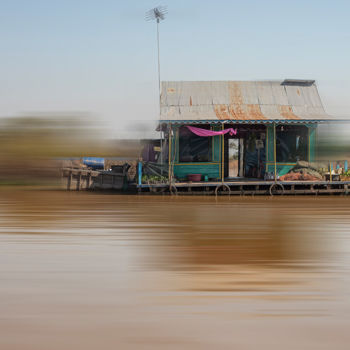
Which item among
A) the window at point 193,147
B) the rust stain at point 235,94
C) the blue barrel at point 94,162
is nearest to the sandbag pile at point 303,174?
the window at point 193,147

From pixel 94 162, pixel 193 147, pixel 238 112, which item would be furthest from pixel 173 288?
pixel 94 162

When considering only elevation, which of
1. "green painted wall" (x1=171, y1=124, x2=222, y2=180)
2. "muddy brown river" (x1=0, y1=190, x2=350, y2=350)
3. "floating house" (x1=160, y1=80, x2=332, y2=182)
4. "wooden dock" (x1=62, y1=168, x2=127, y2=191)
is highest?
"floating house" (x1=160, y1=80, x2=332, y2=182)

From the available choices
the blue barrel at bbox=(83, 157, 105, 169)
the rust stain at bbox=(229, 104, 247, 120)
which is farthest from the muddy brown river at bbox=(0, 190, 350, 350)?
the blue barrel at bbox=(83, 157, 105, 169)

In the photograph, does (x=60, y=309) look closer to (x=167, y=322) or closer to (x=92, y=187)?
(x=167, y=322)

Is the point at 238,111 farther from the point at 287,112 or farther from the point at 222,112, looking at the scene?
the point at 287,112

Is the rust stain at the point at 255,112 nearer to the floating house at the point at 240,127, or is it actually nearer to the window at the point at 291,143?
the floating house at the point at 240,127

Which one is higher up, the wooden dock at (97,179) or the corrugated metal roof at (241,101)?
the corrugated metal roof at (241,101)

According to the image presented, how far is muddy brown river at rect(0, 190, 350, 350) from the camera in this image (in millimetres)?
2389

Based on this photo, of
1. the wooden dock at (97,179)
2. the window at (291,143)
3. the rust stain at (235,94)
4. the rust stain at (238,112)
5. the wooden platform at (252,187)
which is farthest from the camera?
the wooden dock at (97,179)

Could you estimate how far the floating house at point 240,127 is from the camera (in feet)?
51.5

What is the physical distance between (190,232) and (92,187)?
12.9m

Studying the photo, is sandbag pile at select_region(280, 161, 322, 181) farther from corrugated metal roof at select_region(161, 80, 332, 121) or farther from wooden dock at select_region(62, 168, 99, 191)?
wooden dock at select_region(62, 168, 99, 191)

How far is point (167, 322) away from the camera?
8.52 feet

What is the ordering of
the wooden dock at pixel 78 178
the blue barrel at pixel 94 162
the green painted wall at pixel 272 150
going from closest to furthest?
the green painted wall at pixel 272 150 → the wooden dock at pixel 78 178 → the blue barrel at pixel 94 162
